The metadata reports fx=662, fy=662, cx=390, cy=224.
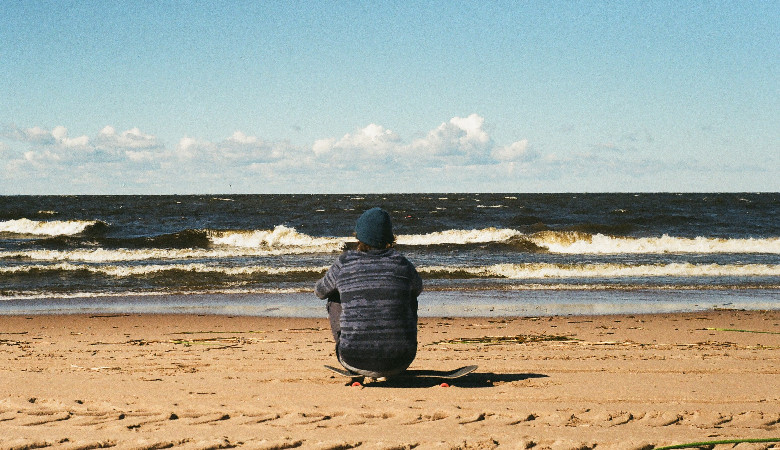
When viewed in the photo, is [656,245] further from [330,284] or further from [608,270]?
→ [330,284]

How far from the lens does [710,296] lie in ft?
40.4

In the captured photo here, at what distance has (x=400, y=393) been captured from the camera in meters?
4.74

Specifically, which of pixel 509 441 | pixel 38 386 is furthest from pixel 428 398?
pixel 38 386

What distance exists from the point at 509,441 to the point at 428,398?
1023 millimetres

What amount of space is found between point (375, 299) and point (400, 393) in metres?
0.75

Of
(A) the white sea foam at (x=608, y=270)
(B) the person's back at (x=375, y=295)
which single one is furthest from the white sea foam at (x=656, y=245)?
(B) the person's back at (x=375, y=295)

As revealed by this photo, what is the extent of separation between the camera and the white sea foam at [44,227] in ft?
114

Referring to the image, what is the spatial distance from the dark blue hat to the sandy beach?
1.09m

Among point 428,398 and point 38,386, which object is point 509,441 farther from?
point 38,386

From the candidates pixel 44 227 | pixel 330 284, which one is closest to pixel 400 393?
pixel 330 284

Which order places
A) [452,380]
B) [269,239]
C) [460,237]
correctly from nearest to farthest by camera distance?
[452,380] < [460,237] < [269,239]

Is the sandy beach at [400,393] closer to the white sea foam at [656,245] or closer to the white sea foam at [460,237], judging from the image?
the white sea foam at [656,245]

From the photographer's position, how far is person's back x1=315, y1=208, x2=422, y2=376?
452cm

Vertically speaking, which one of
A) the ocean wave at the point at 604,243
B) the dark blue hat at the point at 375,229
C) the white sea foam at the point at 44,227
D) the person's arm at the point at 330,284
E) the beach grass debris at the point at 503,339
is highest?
the dark blue hat at the point at 375,229
